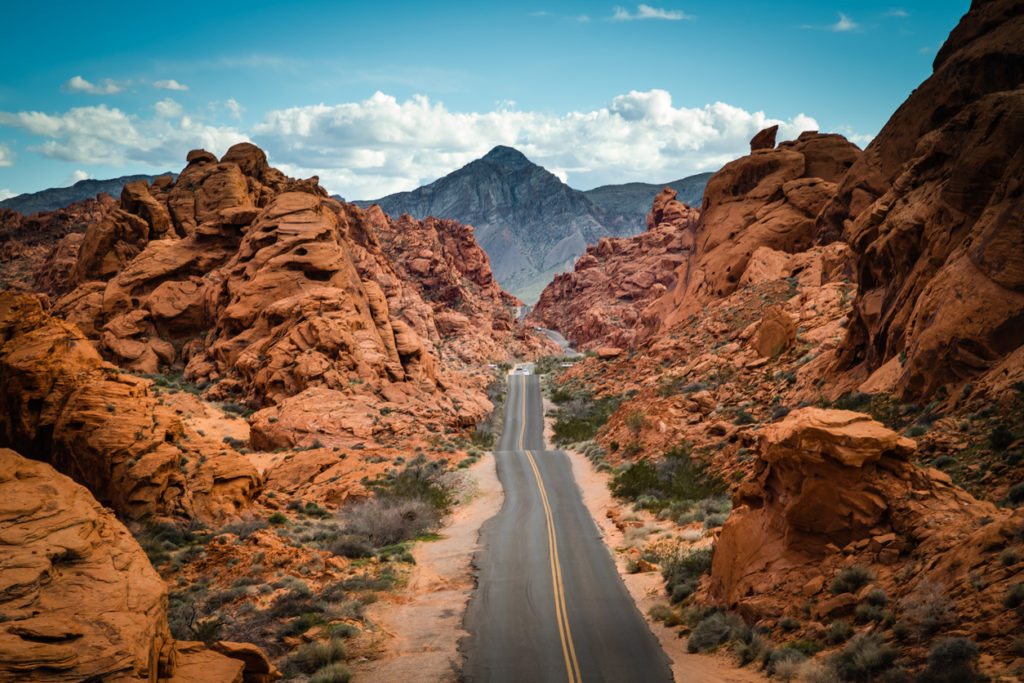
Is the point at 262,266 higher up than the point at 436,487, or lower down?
higher up

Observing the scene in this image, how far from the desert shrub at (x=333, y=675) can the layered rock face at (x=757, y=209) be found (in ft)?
148

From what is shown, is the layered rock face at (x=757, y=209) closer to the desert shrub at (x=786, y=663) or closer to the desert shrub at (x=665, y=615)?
the desert shrub at (x=665, y=615)

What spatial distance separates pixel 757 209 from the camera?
174 ft

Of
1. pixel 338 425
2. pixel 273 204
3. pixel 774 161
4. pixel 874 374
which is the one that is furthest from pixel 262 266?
pixel 774 161

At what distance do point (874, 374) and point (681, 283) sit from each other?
4191cm

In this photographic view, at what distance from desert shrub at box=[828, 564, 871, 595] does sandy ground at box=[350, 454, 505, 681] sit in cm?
833

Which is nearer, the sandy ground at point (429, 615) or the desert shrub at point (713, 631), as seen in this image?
the desert shrub at point (713, 631)

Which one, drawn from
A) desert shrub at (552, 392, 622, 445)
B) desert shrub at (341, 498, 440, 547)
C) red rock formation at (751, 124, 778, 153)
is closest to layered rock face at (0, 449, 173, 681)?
desert shrub at (341, 498, 440, 547)

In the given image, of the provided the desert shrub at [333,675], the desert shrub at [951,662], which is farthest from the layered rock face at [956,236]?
the desert shrub at [333,675]

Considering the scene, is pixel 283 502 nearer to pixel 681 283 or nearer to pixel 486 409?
pixel 486 409

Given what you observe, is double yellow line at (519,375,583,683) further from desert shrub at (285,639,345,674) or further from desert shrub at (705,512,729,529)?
desert shrub at (705,512,729,529)

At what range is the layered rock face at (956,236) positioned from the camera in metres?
15.9

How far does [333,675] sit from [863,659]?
10.1 m

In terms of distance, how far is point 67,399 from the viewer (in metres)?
18.1
